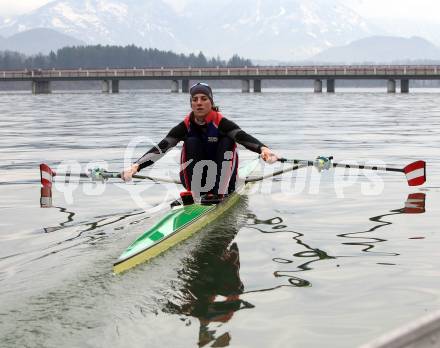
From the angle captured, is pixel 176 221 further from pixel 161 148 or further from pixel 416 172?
pixel 416 172

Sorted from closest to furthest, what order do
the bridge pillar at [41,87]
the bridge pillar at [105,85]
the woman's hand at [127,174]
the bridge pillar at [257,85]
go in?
the woman's hand at [127,174] → the bridge pillar at [41,87] → the bridge pillar at [257,85] → the bridge pillar at [105,85]

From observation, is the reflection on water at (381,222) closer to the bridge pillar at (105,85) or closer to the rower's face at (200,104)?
the rower's face at (200,104)

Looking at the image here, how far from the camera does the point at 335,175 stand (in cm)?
1852

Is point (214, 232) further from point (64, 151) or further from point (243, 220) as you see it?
point (64, 151)

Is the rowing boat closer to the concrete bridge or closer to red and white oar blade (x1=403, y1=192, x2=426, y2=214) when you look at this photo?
red and white oar blade (x1=403, y1=192, x2=426, y2=214)

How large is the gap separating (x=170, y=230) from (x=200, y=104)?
2997mm

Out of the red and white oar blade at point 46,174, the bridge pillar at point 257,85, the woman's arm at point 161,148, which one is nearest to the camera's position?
the woman's arm at point 161,148

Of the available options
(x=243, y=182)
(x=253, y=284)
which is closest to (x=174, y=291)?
(x=253, y=284)

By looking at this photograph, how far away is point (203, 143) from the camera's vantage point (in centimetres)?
1240

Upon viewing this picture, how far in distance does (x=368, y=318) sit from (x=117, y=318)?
249 centimetres

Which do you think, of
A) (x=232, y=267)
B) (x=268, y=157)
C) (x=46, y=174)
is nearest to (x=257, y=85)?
(x=46, y=174)

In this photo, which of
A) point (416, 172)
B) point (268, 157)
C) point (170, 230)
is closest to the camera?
point (170, 230)

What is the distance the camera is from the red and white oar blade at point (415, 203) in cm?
1316

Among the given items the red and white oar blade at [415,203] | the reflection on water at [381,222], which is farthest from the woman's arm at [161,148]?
the red and white oar blade at [415,203]
